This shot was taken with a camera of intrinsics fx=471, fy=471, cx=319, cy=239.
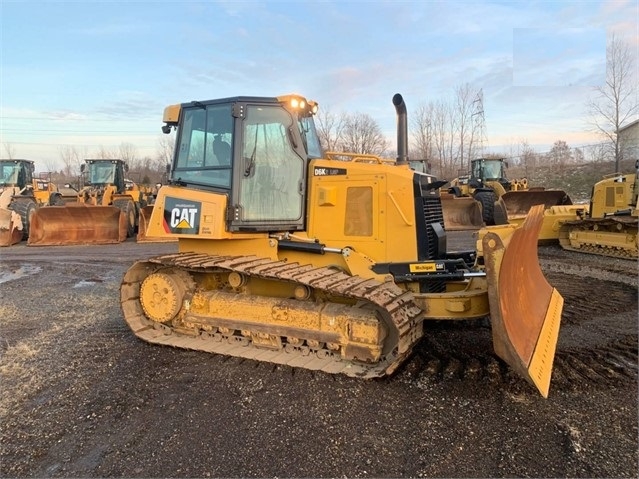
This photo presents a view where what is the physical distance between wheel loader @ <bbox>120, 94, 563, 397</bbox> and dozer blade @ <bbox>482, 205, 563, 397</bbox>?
0.06 meters

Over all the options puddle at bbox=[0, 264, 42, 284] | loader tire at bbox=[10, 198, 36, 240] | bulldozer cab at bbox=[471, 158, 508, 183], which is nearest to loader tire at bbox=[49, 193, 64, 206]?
loader tire at bbox=[10, 198, 36, 240]

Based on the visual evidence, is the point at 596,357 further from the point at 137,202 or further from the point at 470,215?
the point at 137,202

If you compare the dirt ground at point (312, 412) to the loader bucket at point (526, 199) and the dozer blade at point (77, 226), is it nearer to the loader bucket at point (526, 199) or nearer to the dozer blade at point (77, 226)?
the dozer blade at point (77, 226)

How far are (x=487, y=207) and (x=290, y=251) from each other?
12858 mm

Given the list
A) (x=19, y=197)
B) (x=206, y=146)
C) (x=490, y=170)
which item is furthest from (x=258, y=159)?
(x=490, y=170)

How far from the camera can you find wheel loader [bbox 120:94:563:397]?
454 cm

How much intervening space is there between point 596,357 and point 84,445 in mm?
4582

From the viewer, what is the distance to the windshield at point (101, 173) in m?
20.3

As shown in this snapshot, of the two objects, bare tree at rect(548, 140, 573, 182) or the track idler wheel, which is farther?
bare tree at rect(548, 140, 573, 182)

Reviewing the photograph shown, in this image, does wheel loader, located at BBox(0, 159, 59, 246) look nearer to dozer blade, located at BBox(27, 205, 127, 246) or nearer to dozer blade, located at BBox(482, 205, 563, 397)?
dozer blade, located at BBox(27, 205, 127, 246)

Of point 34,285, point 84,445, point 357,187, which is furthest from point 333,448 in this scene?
point 34,285

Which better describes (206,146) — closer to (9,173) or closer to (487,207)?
(487,207)

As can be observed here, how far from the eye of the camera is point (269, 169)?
205 inches

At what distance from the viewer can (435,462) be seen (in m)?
3.00
